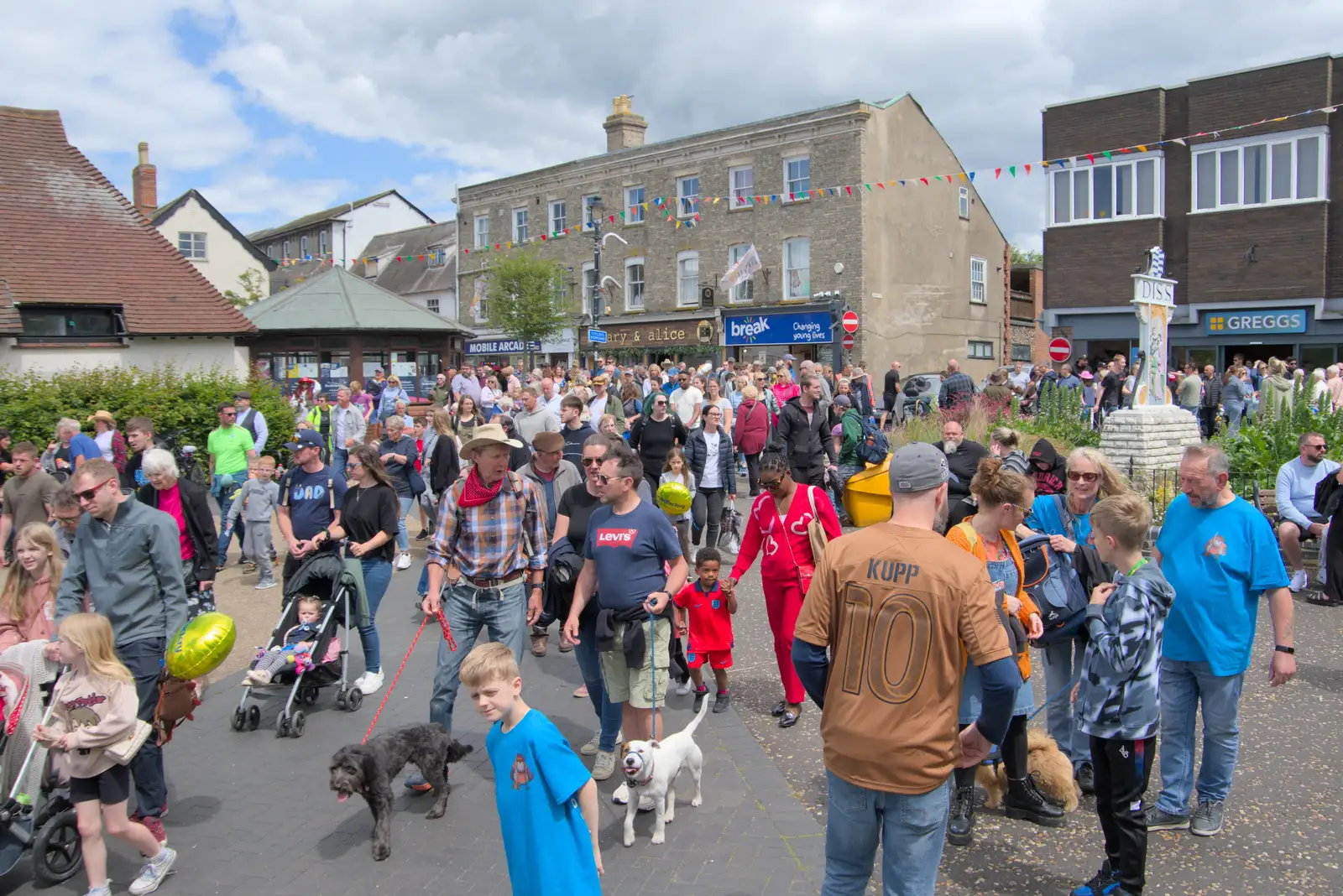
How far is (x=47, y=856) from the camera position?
4406 millimetres

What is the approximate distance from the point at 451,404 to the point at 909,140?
18.5 meters

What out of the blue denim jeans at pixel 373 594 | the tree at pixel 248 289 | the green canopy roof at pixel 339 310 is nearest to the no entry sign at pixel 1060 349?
the green canopy roof at pixel 339 310

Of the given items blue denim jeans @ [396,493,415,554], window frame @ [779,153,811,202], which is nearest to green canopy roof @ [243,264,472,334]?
window frame @ [779,153,811,202]

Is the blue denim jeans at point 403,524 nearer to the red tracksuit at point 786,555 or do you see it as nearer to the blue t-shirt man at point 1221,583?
the red tracksuit at point 786,555

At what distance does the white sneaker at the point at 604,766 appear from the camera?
531 cm

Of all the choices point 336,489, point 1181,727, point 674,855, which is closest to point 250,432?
point 336,489

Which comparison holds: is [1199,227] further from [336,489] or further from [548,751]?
[548,751]

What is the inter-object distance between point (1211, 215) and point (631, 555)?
25662 millimetres

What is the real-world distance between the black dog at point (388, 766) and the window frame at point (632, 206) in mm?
29090

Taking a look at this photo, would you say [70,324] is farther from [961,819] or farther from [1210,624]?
[1210,624]

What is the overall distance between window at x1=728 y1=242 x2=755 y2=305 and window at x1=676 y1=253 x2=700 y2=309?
1344 millimetres

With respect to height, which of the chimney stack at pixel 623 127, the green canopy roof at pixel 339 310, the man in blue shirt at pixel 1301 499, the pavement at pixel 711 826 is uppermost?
the chimney stack at pixel 623 127

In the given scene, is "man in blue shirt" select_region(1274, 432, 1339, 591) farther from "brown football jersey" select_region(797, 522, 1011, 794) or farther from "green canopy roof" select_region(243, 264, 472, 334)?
"green canopy roof" select_region(243, 264, 472, 334)

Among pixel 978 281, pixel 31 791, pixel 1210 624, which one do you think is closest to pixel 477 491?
pixel 31 791
